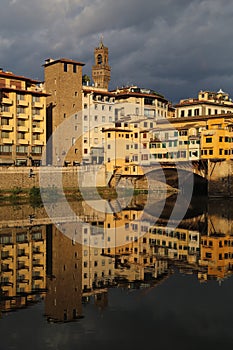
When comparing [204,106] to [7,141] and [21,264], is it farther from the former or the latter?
[21,264]

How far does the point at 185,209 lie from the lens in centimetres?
4750

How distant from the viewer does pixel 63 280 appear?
66.3ft

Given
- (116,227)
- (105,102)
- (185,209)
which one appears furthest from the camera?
(105,102)

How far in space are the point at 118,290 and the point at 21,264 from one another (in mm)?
6576

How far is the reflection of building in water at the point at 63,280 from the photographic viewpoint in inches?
642

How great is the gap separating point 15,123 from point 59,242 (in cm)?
3267

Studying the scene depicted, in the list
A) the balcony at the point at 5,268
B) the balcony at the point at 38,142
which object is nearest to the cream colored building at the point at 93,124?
the balcony at the point at 38,142

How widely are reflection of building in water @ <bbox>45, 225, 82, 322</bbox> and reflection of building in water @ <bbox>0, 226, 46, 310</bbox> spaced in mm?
481

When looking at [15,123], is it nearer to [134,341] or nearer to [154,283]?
[154,283]

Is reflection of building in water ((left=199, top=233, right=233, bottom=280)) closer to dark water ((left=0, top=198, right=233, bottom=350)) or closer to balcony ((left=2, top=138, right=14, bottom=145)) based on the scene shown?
dark water ((left=0, top=198, right=233, bottom=350))

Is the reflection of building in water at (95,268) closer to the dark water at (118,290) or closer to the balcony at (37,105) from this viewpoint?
the dark water at (118,290)

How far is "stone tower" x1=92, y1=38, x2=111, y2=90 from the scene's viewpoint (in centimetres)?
9412

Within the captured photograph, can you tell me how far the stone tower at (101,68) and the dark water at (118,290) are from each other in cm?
6458

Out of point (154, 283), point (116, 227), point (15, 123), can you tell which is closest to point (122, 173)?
point (15, 123)
